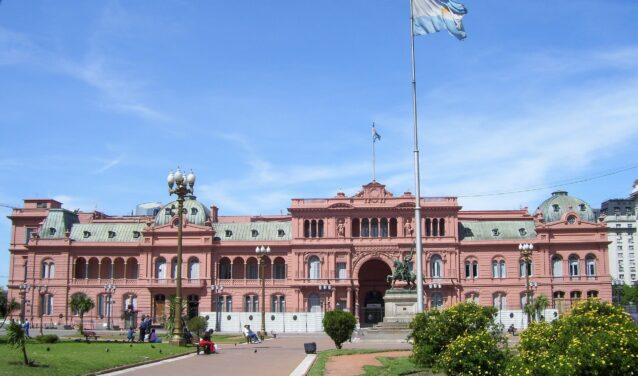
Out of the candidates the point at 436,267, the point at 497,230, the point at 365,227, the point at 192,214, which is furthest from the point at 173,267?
the point at 497,230

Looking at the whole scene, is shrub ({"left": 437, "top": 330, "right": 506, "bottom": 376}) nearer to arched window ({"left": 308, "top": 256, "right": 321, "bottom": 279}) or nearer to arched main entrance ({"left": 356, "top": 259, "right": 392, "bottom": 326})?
arched window ({"left": 308, "top": 256, "right": 321, "bottom": 279})

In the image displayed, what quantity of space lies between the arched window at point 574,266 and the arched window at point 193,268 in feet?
151

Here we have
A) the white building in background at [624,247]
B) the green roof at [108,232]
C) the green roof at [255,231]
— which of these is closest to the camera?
the green roof at [255,231]

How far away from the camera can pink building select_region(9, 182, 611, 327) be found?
286 feet

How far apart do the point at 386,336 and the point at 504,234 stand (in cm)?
4687

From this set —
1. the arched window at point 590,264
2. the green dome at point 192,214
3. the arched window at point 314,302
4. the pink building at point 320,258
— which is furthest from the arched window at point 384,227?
the arched window at point 590,264

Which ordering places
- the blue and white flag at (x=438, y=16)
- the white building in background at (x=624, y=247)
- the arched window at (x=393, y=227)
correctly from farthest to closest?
the white building in background at (x=624, y=247)
the arched window at (x=393, y=227)
the blue and white flag at (x=438, y=16)

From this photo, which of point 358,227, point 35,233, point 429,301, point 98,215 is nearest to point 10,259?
point 35,233

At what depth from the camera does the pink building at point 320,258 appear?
8731cm

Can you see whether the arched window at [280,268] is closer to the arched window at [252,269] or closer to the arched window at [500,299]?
the arched window at [252,269]

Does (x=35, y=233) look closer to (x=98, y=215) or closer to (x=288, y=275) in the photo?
(x=98, y=215)

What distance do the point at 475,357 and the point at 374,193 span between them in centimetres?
6952

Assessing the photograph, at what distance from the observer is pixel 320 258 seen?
290 feet

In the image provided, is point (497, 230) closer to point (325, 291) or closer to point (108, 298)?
point (325, 291)
